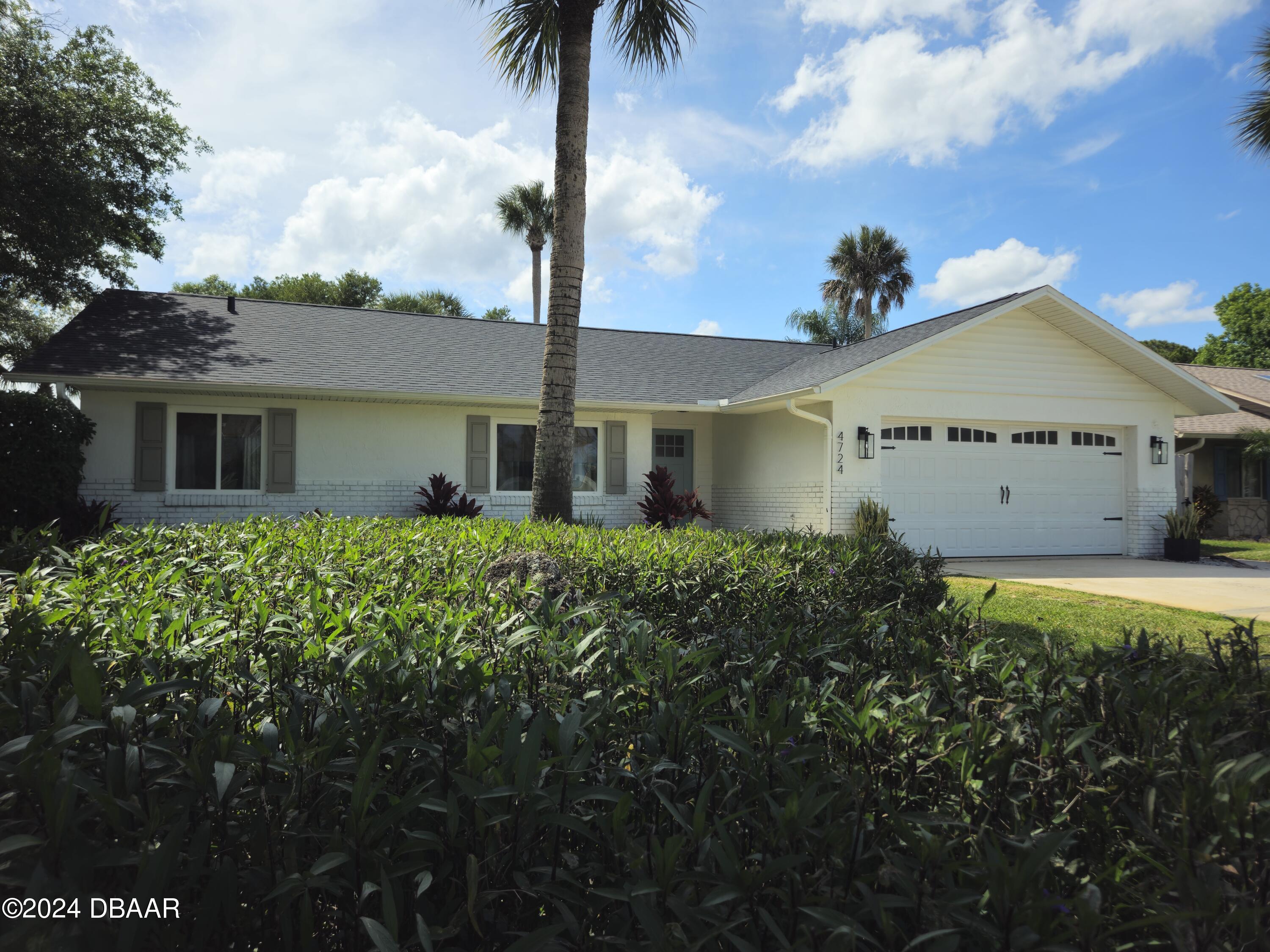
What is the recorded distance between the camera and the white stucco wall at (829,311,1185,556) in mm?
12992

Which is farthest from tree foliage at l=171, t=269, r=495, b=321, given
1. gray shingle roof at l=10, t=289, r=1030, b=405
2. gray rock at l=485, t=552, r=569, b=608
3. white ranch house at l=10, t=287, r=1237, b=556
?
gray rock at l=485, t=552, r=569, b=608

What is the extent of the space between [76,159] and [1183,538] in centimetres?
2411

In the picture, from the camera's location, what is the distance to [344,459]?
13.4 meters

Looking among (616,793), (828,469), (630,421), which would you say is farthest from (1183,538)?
(616,793)

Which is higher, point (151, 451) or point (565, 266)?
point (565, 266)

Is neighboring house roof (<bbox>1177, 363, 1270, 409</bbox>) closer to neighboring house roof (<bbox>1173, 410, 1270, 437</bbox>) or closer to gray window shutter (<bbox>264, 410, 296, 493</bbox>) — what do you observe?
neighboring house roof (<bbox>1173, 410, 1270, 437</bbox>)

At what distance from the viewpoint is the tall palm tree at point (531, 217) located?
33344 millimetres

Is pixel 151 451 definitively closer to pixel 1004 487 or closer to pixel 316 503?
pixel 316 503

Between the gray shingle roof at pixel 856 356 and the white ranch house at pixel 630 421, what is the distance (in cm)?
8

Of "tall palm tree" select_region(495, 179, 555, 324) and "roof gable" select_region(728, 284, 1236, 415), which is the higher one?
"tall palm tree" select_region(495, 179, 555, 324)

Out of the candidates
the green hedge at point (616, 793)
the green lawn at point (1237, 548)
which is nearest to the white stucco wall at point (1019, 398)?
the green lawn at point (1237, 548)

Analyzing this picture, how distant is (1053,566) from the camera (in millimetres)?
12906

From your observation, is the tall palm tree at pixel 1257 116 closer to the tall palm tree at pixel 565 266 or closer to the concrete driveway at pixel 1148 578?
the concrete driveway at pixel 1148 578

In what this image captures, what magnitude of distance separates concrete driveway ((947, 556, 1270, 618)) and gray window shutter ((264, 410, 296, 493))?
11.5m
